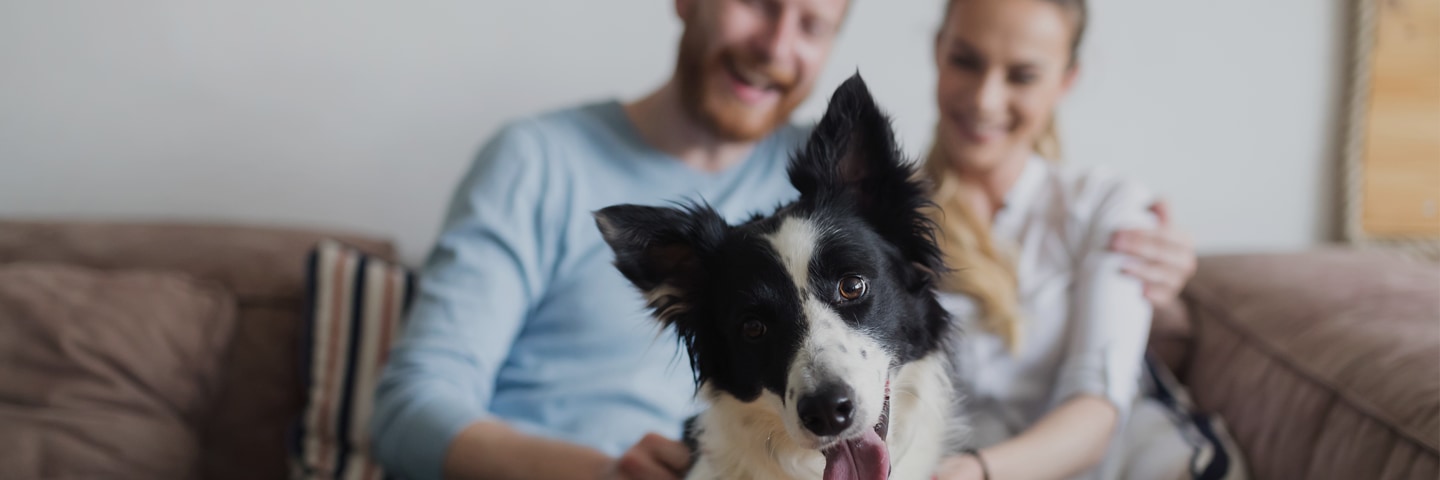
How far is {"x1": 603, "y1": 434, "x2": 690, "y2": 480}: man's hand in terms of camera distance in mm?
1280

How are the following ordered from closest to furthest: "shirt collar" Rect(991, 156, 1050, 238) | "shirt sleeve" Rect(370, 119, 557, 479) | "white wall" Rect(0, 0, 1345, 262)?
"shirt sleeve" Rect(370, 119, 557, 479) → "shirt collar" Rect(991, 156, 1050, 238) → "white wall" Rect(0, 0, 1345, 262)

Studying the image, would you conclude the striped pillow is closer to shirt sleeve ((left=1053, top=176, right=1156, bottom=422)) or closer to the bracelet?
the bracelet

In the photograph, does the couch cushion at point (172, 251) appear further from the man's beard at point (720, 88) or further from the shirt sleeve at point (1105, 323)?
the shirt sleeve at point (1105, 323)

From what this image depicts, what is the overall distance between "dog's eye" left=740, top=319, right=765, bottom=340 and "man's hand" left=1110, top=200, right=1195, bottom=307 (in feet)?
3.00

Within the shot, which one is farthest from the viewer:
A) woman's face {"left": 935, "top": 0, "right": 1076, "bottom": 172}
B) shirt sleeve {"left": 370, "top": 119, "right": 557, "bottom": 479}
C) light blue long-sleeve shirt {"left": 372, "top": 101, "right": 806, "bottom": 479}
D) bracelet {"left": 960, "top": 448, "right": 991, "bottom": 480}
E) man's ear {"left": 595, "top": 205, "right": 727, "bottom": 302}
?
woman's face {"left": 935, "top": 0, "right": 1076, "bottom": 172}

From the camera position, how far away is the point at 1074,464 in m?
1.57

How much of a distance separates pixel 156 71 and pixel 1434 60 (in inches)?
132

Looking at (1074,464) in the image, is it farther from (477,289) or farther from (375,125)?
(375,125)

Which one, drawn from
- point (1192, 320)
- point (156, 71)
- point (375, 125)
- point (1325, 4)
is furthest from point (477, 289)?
point (1325, 4)

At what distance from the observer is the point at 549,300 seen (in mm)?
1780

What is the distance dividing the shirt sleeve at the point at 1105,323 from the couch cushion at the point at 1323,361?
12.2 inches

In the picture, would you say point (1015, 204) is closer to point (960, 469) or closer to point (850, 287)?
point (960, 469)

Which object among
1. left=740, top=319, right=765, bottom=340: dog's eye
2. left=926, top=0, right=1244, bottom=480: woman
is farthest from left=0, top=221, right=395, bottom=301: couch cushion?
left=926, top=0, right=1244, bottom=480: woman

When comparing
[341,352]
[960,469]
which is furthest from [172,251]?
[960,469]
